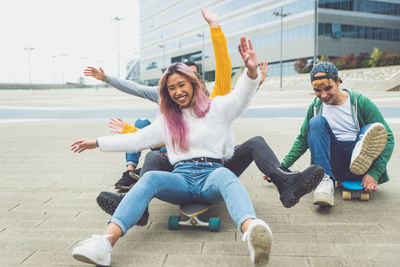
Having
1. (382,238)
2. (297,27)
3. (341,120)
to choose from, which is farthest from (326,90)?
(297,27)

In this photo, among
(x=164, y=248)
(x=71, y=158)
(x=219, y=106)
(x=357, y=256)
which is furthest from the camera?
(x=71, y=158)

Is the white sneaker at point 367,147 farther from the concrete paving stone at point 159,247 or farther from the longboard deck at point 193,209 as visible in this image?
the concrete paving stone at point 159,247

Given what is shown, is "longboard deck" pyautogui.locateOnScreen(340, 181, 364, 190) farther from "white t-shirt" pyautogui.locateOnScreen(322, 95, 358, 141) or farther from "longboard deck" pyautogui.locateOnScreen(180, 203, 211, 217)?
"longboard deck" pyautogui.locateOnScreen(180, 203, 211, 217)

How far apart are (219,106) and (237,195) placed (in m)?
0.73

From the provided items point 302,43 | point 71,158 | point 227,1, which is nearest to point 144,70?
point 227,1

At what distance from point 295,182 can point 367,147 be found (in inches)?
33.8

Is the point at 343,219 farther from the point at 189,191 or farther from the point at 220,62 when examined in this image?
the point at 220,62

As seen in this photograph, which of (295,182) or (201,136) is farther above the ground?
(201,136)

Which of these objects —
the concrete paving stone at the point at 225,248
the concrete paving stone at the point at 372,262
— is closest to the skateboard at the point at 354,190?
the concrete paving stone at the point at 372,262

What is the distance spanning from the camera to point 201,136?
9.07 feet

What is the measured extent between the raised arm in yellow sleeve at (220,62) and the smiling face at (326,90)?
80cm

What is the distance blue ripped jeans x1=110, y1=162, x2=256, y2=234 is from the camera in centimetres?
232

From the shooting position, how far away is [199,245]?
2.50 meters

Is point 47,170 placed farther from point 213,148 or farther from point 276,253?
point 276,253
